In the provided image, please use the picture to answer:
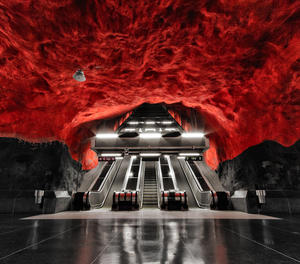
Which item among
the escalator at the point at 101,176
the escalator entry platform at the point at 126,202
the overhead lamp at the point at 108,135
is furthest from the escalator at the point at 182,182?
the overhead lamp at the point at 108,135

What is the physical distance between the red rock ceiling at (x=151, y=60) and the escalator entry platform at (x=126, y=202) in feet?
14.4

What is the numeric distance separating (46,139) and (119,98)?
4153mm

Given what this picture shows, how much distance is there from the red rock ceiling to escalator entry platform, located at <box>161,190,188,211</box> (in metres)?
4.48

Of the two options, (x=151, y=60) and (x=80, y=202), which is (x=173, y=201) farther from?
(x=151, y=60)

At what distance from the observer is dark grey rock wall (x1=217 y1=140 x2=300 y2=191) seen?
7.75 meters

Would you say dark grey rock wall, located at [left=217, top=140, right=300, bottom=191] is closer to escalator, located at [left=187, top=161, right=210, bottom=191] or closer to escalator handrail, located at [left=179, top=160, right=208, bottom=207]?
escalator handrail, located at [left=179, top=160, right=208, bottom=207]

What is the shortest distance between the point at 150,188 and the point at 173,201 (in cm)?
369

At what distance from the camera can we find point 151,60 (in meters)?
7.54

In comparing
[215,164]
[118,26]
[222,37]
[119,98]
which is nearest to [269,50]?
[222,37]

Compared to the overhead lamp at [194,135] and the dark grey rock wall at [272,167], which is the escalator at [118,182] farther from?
the dark grey rock wall at [272,167]

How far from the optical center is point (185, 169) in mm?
14703

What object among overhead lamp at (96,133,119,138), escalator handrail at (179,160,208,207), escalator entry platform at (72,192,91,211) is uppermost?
overhead lamp at (96,133,119,138)

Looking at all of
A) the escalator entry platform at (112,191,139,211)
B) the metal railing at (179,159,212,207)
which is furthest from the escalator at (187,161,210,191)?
the escalator entry platform at (112,191,139,211)

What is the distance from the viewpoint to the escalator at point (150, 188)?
1089 centimetres
